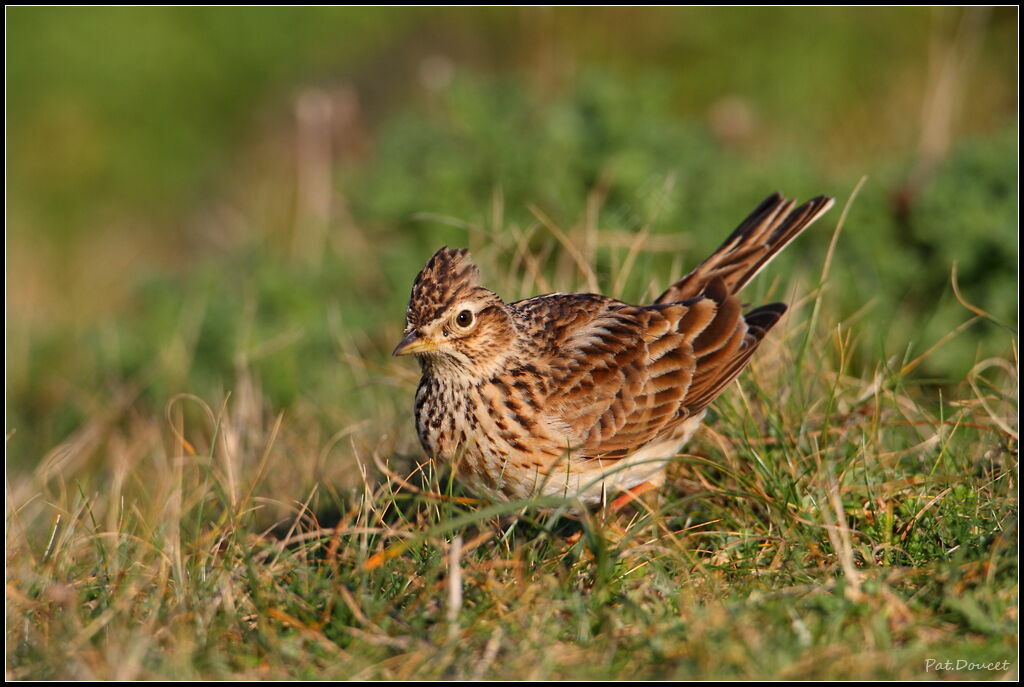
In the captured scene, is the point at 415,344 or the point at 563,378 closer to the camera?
the point at 415,344

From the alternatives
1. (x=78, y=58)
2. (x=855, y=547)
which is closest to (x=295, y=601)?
(x=855, y=547)

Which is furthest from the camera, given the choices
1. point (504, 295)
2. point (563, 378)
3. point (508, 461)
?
point (504, 295)

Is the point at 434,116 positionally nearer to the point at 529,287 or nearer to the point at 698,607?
the point at 529,287

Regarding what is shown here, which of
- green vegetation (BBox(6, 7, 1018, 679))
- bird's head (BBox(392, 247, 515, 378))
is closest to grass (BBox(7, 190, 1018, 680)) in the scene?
green vegetation (BBox(6, 7, 1018, 679))

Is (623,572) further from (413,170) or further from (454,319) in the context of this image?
(413,170)

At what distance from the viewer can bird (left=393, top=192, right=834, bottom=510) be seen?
471 centimetres

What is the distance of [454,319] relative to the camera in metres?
4.68

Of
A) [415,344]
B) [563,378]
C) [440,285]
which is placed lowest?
[563,378]

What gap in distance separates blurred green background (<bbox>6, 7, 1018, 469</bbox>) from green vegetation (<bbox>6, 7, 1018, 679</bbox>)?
0.13 feet

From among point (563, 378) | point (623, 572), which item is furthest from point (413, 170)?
point (623, 572)

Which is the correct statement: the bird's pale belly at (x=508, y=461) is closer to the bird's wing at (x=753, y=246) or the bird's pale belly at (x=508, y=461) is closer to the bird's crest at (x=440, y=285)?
the bird's crest at (x=440, y=285)

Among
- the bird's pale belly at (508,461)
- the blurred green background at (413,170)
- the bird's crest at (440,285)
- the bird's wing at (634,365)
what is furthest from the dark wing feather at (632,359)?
the blurred green background at (413,170)

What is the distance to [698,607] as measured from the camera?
3820 millimetres

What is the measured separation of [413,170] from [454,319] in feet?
13.4
